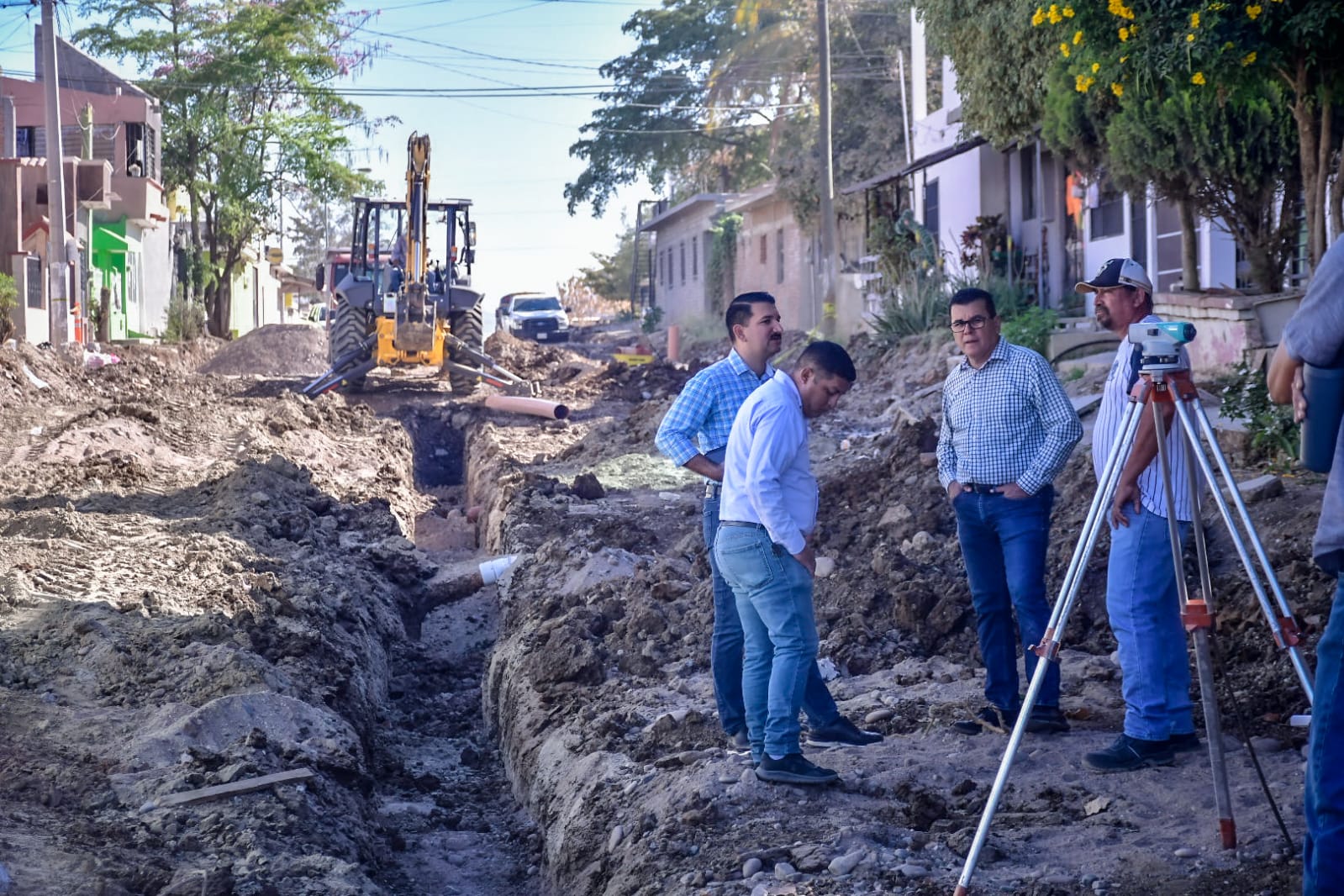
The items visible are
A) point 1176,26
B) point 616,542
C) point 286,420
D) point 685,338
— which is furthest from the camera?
point 685,338

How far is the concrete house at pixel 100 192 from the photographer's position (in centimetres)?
2973

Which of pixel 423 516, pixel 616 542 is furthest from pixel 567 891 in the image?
pixel 423 516

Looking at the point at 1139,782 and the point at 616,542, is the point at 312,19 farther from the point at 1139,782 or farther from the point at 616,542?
the point at 1139,782

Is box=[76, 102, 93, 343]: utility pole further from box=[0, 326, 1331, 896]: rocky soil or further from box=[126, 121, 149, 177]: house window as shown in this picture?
box=[0, 326, 1331, 896]: rocky soil

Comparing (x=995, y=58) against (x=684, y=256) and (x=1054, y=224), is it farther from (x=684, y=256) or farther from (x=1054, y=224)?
(x=684, y=256)

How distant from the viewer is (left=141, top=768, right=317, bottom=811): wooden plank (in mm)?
5500

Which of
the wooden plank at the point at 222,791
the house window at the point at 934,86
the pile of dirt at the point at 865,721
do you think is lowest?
the wooden plank at the point at 222,791

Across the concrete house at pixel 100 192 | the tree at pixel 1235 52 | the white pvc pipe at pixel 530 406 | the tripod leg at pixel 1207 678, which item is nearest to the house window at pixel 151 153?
the concrete house at pixel 100 192

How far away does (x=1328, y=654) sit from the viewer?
3.21 metres

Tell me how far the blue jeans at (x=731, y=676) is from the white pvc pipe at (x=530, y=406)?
13586 millimetres

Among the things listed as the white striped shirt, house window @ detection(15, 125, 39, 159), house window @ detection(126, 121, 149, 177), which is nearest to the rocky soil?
the white striped shirt

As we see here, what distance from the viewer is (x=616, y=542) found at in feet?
34.8

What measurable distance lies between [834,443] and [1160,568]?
372 inches

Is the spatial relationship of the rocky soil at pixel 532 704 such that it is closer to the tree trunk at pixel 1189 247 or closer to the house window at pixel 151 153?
the tree trunk at pixel 1189 247
